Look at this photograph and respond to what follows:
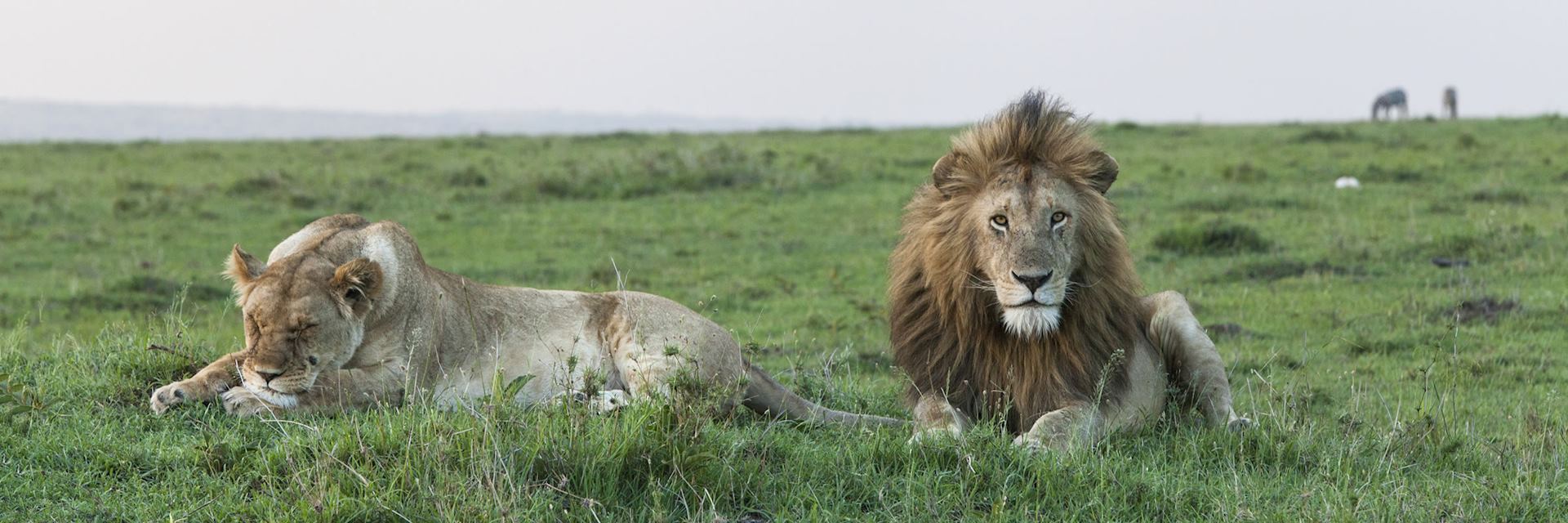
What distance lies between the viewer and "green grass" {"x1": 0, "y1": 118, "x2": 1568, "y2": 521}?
4781 mm

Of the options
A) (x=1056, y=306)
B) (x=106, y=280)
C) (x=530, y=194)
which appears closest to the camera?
(x=1056, y=306)

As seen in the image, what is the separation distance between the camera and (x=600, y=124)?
643 feet

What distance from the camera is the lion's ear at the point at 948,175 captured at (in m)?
6.10

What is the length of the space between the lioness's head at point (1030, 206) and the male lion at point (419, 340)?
3.13 feet

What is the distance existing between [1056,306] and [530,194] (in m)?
16.6

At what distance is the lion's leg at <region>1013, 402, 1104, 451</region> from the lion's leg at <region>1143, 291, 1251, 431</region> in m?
0.88

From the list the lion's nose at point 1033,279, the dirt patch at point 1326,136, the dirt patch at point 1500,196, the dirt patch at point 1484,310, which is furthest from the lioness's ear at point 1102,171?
the dirt patch at point 1326,136

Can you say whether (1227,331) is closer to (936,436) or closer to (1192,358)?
(1192,358)

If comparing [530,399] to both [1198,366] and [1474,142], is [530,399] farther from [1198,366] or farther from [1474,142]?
[1474,142]

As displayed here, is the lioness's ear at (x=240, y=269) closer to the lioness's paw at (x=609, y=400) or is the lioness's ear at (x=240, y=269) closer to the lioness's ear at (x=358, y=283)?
the lioness's ear at (x=358, y=283)

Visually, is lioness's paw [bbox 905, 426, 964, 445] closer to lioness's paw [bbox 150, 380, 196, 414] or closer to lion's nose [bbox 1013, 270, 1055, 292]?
lion's nose [bbox 1013, 270, 1055, 292]

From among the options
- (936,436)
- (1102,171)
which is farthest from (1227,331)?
(936,436)

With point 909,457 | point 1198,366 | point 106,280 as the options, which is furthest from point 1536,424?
point 106,280

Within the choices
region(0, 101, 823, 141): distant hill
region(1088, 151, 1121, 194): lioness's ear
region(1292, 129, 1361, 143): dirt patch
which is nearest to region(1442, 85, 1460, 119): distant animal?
region(1292, 129, 1361, 143): dirt patch
